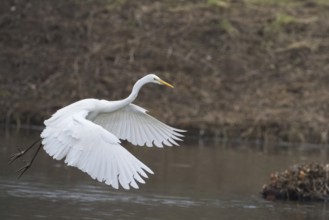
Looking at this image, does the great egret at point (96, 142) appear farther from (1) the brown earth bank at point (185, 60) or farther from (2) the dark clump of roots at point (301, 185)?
(1) the brown earth bank at point (185, 60)

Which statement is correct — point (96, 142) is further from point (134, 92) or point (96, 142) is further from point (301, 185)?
point (301, 185)

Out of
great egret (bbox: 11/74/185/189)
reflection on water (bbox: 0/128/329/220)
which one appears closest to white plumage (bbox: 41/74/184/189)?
great egret (bbox: 11/74/185/189)

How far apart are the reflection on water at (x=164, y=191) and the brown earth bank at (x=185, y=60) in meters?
4.18

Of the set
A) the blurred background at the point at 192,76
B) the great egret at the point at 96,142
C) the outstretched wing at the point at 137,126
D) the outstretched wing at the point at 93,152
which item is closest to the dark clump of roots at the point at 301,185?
the blurred background at the point at 192,76

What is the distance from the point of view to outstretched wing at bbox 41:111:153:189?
35.0 feet

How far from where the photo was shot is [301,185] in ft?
53.4

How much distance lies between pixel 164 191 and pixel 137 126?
265 cm

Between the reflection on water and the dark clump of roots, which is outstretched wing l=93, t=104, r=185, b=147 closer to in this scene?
the reflection on water

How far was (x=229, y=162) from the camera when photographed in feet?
65.7

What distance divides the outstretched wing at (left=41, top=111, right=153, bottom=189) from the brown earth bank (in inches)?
508

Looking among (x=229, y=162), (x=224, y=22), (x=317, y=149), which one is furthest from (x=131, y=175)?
(x=224, y=22)

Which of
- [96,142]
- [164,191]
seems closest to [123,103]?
[96,142]

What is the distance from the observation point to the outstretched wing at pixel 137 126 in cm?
1334

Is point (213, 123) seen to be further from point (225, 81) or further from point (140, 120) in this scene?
point (140, 120)
